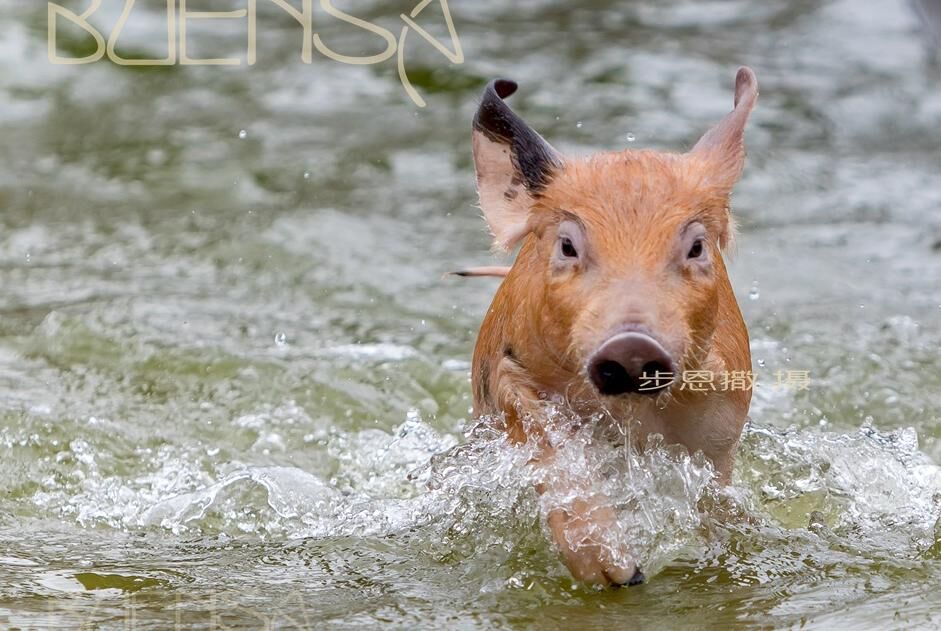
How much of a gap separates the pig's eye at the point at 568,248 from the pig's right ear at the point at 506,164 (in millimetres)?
339

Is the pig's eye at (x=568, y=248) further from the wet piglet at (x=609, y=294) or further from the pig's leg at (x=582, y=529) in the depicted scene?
the pig's leg at (x=582, y=529)

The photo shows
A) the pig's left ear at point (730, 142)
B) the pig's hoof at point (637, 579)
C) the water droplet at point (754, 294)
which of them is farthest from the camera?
the water droplet at point (754, 294)

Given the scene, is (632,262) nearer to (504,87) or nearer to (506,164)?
(506,164)

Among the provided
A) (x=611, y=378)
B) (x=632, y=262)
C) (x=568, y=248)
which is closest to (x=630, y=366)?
(x=611, y=378)

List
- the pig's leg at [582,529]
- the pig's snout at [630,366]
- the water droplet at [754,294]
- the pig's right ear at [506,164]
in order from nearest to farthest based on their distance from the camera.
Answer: the pig's snout at [630,366] → the pig's leg at [582,529] → the pig's right ear at [506,164] → the water droplet at [754,294]

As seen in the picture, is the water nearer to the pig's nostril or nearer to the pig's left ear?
the pig's nostril

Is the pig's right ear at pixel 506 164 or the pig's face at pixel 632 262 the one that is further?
the pig's right ear at pixel 506 164

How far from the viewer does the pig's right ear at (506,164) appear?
4.81 m

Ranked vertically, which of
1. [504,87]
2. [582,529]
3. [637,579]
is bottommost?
[637,579]

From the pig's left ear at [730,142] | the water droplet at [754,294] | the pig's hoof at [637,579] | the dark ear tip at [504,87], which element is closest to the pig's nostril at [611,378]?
the pig's hoof at [637,579]

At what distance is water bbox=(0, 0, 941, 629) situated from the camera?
4.73m

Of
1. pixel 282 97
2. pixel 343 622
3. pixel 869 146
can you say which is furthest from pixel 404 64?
pixel 343 622

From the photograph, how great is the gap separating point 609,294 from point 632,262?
14 centimetres

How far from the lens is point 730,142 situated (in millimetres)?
4785
